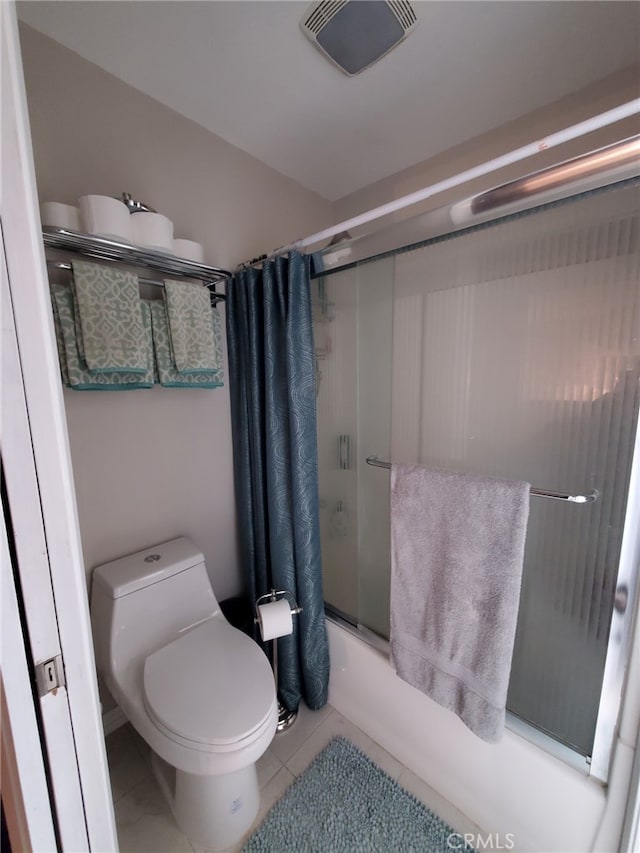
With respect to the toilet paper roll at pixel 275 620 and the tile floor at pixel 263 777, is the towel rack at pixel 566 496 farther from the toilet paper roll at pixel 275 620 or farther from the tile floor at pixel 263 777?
the tile floor at pixel 263 777

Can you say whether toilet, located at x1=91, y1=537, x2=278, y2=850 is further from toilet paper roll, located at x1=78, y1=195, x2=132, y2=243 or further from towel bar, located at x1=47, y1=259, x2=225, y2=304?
toilet paper roll, located at x1=78, y1=195, x2=132, y2=243

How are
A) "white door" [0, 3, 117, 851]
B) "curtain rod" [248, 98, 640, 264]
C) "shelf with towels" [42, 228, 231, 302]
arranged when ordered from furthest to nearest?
"shelf with towels" [42, 228, 231, 302], "curtain rod" [248, 98, 640, 264], "white door" [0, 3, 117, 851]

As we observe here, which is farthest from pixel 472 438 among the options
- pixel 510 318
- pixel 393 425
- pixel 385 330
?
pixel 385 330

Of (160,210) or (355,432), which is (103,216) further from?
(355,432)

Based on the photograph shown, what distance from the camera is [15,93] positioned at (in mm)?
427

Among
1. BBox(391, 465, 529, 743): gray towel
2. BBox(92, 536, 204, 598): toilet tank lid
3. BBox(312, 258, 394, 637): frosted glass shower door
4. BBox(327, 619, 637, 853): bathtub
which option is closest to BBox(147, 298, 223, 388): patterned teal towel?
BBox(312, 258, 394, 637): frosted glass shower door

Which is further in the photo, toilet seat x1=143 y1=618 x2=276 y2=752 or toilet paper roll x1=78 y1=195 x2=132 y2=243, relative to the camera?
toilet paper roll x1=78 y1=195 x2=132 y2=243

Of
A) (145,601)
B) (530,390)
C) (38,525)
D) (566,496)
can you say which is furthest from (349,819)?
(530,390)

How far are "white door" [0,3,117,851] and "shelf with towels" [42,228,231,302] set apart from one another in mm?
635

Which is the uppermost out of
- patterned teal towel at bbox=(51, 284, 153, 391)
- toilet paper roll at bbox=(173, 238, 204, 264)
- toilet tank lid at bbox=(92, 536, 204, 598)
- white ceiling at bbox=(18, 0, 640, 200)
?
white ceiling at bbox=(18, 0, 640, 200)

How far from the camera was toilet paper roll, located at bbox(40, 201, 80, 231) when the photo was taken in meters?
0.99

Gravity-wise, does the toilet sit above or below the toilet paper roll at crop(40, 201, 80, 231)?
below

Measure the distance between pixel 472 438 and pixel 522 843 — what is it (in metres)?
1.21

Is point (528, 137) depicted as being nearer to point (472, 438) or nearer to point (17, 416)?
point (472, 438)
